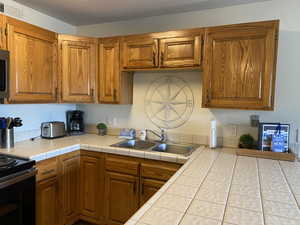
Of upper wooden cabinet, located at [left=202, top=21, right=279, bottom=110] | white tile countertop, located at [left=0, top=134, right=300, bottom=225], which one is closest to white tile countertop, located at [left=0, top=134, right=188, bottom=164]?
white tile countertop, located at [left=0, top=134, right=300, bottom=225]

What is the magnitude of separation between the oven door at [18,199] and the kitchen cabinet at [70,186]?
396 mm

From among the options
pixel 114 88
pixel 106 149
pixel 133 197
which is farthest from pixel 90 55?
pixel 133 197

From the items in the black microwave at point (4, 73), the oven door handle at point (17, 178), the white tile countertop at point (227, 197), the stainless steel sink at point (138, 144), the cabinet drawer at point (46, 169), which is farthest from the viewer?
the stainless steel sink at point (138, 144)

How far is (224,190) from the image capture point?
119cm

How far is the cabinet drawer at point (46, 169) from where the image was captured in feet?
6.20

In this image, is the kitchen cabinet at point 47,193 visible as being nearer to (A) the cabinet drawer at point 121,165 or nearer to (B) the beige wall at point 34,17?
(A) the cabinet drawer at point 121,165

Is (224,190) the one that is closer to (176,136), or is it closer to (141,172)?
(141,172)

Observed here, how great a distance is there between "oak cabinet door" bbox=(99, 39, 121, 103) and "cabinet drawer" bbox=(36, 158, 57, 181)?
0.91m

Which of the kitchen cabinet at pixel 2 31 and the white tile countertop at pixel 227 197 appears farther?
the kitchen cabinet at pixel 2 31

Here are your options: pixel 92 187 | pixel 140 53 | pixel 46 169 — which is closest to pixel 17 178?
pixel 46 169

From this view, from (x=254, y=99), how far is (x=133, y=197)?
1492 millimetres

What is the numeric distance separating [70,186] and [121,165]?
0.62 metres

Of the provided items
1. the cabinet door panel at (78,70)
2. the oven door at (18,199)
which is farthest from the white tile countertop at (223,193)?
the cabinet door panel at (78,70)

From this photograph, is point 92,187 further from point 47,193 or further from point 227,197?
point 227,197
